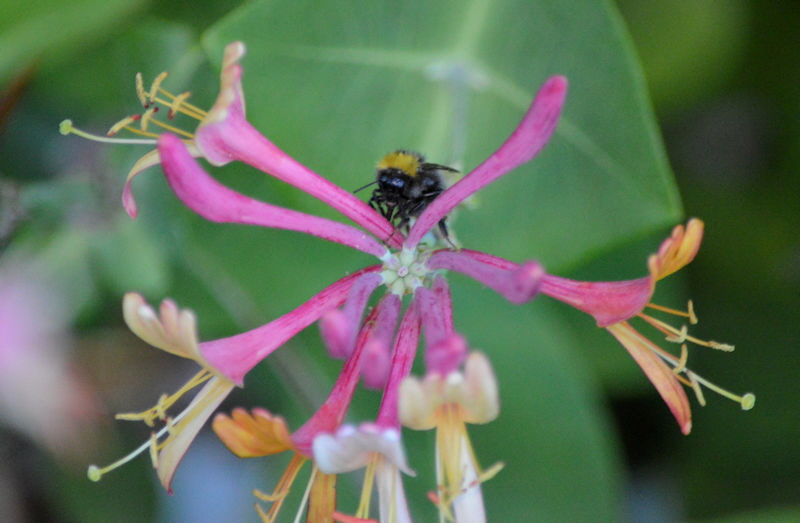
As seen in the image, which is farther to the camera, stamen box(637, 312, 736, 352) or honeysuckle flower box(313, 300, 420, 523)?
stamen box(637, 312, 736, 352)

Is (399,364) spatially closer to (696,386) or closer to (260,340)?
(260,340)

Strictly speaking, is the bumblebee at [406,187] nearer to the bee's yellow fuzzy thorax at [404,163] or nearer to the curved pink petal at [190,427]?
the bee's yellow fuzzy thorax at [404,163]

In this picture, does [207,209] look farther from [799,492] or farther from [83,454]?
[799,492]

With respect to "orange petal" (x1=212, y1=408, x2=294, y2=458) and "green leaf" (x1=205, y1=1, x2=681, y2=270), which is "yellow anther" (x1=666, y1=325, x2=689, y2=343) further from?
"orange petal" (x1=212, y1=408, x2=294, y2=458)

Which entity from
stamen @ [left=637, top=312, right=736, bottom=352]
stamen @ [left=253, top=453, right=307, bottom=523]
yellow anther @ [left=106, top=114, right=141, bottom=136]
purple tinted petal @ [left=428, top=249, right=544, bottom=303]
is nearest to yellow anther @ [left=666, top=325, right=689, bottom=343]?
stamen @ [left=637, top=312, right=736, bottom=352]

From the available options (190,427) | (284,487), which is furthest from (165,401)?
(284,487)

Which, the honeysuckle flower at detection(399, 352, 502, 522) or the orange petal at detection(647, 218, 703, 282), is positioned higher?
the orange petal at detection(647, 218, 703, 282)

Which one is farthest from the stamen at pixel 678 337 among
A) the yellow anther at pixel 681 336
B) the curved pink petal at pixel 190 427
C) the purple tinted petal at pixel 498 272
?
the curved pink petal at pixel 190 427
